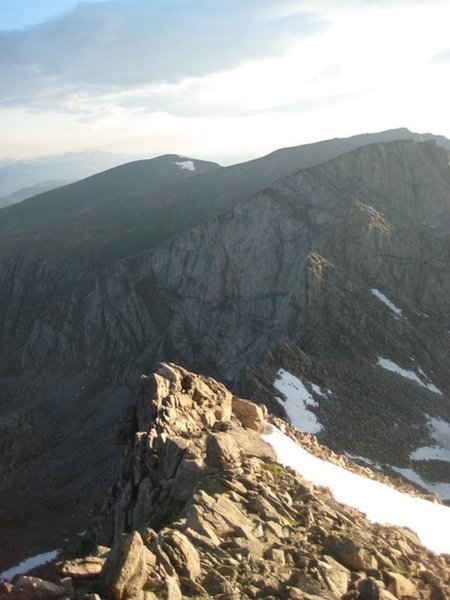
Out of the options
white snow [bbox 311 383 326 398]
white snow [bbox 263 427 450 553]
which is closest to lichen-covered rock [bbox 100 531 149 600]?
white snow [bbox 263 427 450 553]

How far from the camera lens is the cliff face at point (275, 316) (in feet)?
220

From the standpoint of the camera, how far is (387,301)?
9150cm

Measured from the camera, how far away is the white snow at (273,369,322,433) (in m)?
53.0

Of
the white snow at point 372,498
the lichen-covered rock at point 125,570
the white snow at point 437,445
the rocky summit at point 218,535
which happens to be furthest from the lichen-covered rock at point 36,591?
the white snow at point 437,445

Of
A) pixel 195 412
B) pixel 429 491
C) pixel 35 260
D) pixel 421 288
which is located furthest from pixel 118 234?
pixel 195 412

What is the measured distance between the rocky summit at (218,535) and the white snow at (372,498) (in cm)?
163

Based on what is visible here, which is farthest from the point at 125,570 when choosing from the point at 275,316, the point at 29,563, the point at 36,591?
the point at 275,316

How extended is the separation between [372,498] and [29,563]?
131 ft

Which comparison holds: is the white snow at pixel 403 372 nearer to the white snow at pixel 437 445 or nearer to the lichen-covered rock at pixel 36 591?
the white snow at pixel 437 445

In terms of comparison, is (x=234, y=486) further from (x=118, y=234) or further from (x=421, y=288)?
(x=118, y=234)

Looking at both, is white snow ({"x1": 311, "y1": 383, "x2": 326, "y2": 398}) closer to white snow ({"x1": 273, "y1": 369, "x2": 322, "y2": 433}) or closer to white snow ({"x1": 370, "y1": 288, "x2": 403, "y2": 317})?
white snow ({"x1": 273, "y1": 369, "x2": 322, "y2": 433})

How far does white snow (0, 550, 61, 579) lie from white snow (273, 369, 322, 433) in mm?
26458

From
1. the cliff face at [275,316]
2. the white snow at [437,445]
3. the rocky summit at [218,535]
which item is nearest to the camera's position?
the rocky summit at [218,535]

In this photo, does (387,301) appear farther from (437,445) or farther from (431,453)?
(431,453)
